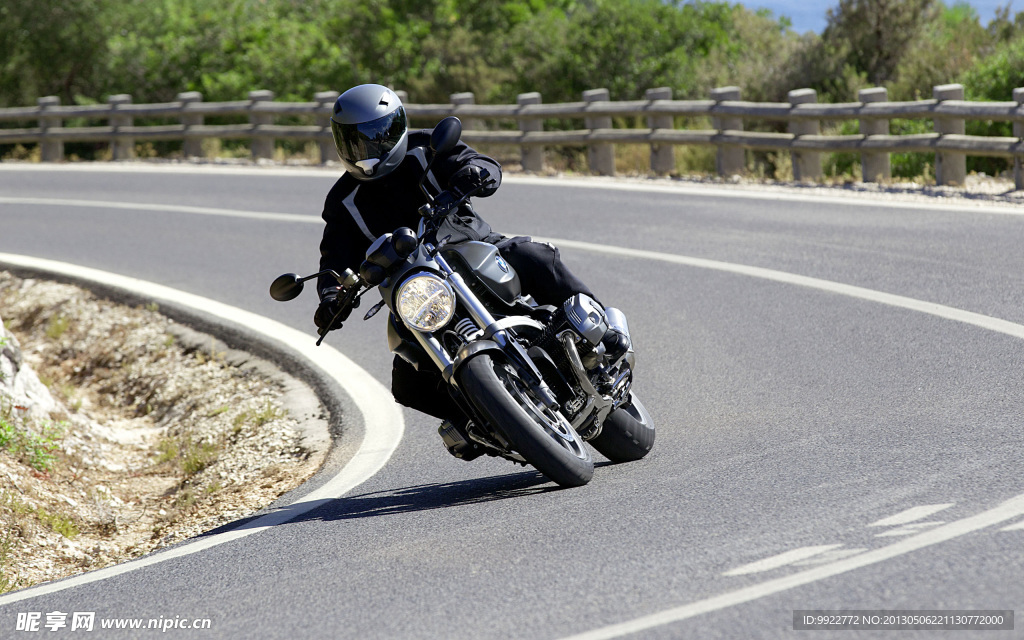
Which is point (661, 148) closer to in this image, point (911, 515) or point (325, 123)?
point (325, 123)

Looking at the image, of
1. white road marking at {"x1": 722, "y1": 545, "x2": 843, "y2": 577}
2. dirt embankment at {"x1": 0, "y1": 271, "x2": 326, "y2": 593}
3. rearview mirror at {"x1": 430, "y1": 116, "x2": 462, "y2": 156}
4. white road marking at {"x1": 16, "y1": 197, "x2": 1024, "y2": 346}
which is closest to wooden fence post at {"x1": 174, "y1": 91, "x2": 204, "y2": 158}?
white road marking at {"x1": 16, "y1": 197, "x2": 1024, "y2": 346}

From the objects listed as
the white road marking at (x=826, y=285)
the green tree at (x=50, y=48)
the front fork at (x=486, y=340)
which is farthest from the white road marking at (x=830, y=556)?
the green tree at (x=50, y=48)

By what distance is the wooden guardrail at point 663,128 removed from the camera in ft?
44.2

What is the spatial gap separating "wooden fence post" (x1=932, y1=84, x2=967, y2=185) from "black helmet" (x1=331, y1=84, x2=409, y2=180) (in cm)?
982

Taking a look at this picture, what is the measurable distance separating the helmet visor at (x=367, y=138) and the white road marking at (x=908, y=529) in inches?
108

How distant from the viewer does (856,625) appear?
3359mm

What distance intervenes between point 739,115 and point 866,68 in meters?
5.88

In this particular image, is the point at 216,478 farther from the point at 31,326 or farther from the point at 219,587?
the point at 31,326

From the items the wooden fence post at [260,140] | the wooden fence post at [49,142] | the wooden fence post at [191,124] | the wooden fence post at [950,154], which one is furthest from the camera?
the wooden fence post at [49,142]

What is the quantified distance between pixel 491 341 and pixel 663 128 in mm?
12813

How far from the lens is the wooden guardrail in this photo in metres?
13.5

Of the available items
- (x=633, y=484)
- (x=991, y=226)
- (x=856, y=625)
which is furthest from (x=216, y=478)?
(x=991, y=226)

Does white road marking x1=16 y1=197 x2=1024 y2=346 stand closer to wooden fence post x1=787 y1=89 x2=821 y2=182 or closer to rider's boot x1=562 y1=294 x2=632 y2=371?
rider's boot x1=562 y1=294 x2=632 y2=371

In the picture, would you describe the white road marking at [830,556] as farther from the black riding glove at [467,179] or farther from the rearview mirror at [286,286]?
the rearview mirror at [286,286]
